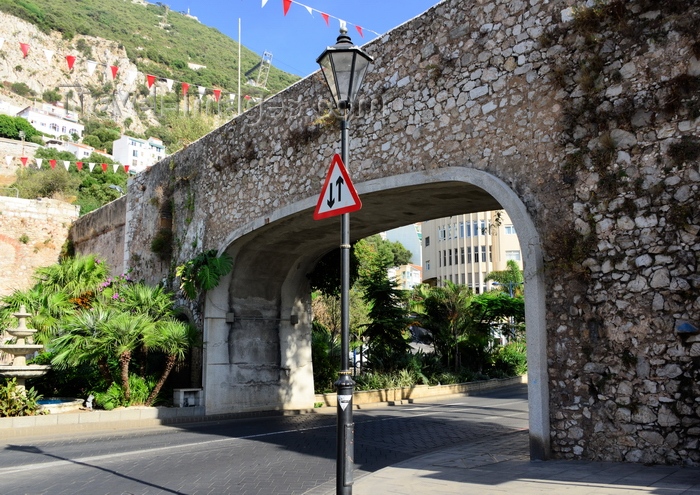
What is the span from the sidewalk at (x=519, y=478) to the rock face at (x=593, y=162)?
16.6 inches

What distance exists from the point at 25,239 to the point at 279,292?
1496cm

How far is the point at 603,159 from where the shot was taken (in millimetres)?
7008

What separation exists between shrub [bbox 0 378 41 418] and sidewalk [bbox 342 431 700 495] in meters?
7.63

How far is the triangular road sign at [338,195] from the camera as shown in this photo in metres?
5.27

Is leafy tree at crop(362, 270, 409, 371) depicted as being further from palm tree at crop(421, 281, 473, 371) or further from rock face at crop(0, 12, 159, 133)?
rock face at crop(0, 12, 159, 133)

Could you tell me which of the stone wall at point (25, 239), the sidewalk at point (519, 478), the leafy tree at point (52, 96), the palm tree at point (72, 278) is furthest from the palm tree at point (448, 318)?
the leafy tree at point (52, 96)

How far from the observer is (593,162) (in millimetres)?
7109

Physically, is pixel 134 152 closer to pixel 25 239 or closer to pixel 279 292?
pixel 25 239

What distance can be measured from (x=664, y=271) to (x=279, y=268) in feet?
33.1

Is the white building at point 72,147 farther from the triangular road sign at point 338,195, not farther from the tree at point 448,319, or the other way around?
the triangular road sign at point 338,195

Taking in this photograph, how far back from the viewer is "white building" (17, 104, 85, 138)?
94625 mm

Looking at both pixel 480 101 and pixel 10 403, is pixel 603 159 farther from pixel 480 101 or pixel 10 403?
pixel 10 403

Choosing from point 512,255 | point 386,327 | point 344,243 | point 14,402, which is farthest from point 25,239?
point 512,255

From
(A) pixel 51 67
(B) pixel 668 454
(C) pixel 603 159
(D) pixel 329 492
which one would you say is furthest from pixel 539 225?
(A) pixel 51 67
